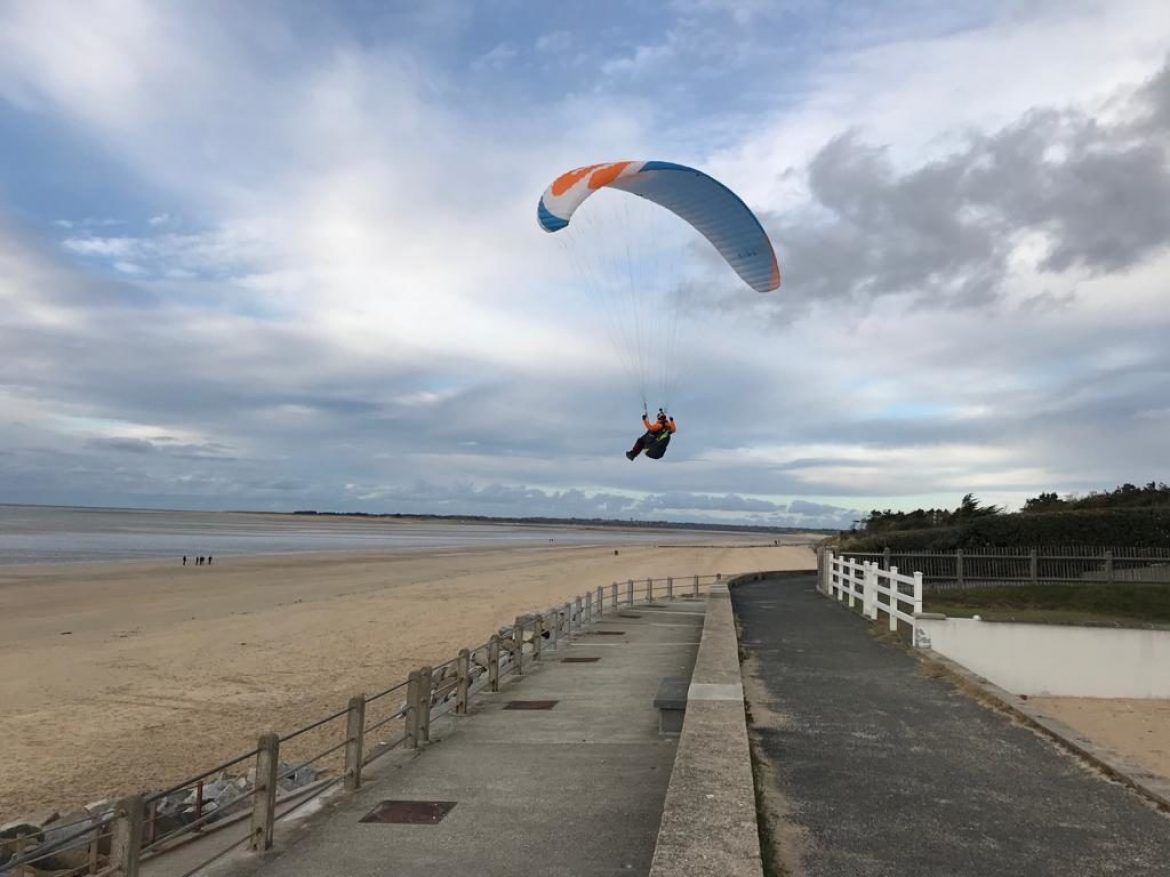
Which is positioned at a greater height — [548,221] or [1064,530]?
[548,221]

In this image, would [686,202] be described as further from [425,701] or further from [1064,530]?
[1064,530]

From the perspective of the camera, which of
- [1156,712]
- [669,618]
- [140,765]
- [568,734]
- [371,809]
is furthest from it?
[669,618]

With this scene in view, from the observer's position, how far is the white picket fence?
45.8 feet

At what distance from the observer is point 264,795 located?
5.50 m

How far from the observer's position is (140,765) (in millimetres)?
11031

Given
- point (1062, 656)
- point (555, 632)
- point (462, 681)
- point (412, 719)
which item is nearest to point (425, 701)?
point (412, 719)

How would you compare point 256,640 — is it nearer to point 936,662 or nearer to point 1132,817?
point 936,662

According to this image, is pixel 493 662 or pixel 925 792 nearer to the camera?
pixel 925 792

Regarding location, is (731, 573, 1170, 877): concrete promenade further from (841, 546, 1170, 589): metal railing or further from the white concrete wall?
(841, 546, 1170, 589): metal railing

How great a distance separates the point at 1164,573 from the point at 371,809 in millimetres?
24651

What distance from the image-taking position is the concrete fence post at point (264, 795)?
18.1ft

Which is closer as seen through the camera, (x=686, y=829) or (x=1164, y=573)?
(x=686, y=829)

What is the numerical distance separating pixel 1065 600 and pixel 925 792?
716 inches

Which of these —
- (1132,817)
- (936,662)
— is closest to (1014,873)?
(1132,817)
